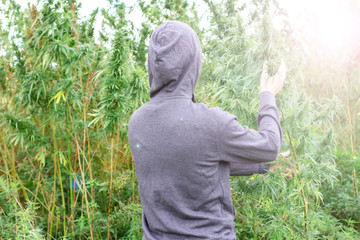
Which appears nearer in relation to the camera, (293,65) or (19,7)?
(293,65)

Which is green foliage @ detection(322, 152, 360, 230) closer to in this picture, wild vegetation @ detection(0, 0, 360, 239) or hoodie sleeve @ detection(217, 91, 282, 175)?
wild vegetation @ detection(0, 0, 360, 239)

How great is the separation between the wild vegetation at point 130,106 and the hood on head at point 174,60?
431 mm

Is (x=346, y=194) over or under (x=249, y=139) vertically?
under

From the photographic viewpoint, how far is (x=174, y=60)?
133cm

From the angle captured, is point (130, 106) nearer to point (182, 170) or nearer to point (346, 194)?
point (182, 170)

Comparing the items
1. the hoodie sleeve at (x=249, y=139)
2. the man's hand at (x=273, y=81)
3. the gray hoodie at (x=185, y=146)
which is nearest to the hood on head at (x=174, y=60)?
the gray hoodie at (x=185, y=146)

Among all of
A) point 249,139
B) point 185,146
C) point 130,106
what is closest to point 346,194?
point 130,106

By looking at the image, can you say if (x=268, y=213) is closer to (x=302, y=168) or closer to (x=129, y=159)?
(x=302, y=168)

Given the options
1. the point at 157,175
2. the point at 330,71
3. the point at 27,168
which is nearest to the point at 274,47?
the point at 157,175

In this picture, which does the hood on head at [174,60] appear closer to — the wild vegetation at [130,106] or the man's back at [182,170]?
the man's back at [182,170]

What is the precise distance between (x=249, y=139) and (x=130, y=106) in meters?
1.30

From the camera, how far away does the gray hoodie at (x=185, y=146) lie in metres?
1.31

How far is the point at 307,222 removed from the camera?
1.99 m

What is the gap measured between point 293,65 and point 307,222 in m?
0.86
